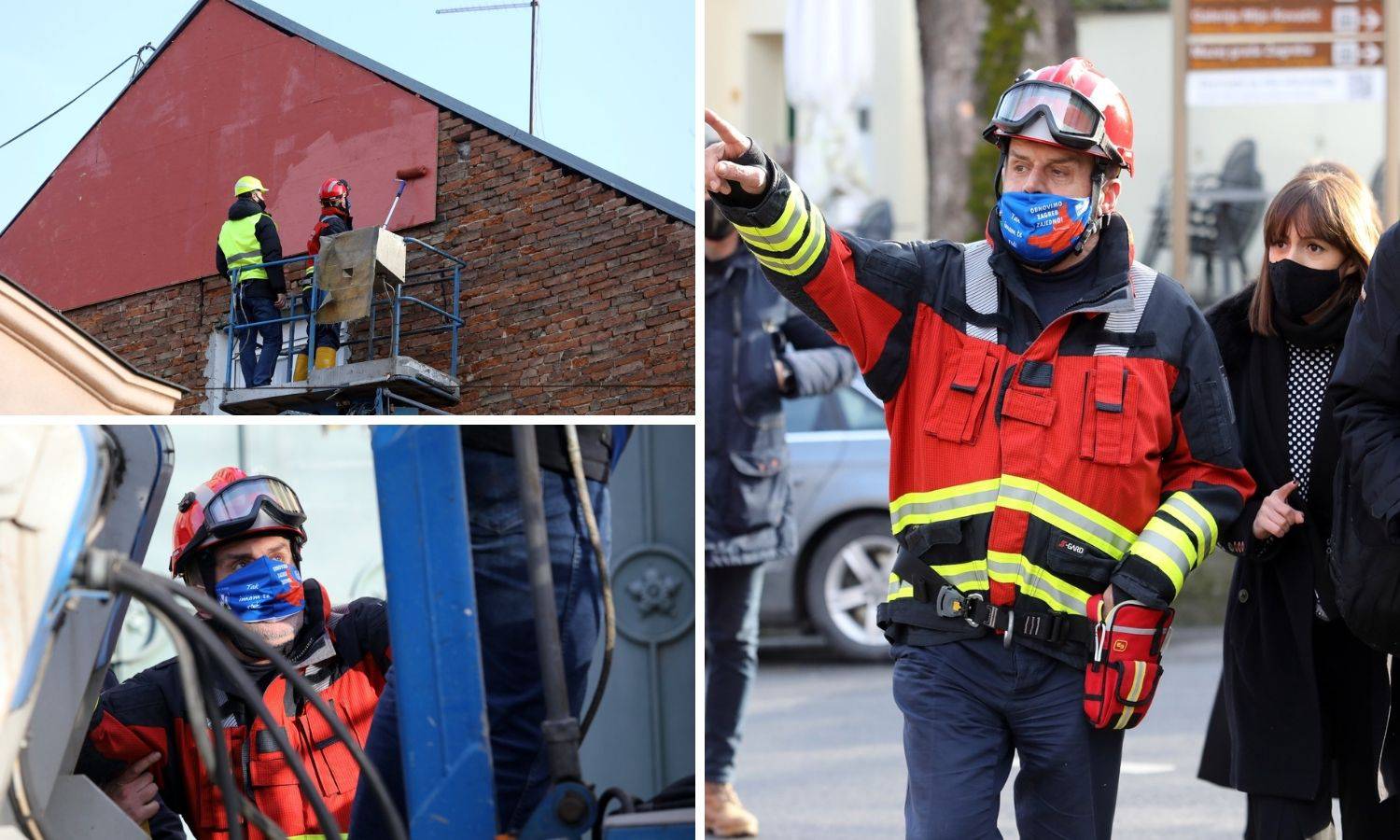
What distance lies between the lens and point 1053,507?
3521 mm

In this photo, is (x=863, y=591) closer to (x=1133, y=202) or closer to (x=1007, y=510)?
(x=1007, y=510)

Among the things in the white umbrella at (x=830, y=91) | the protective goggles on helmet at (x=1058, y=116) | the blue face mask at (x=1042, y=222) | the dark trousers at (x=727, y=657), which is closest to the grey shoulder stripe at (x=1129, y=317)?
the blue face mask at (x=1042, y=222)

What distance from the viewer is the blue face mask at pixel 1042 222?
359 cm

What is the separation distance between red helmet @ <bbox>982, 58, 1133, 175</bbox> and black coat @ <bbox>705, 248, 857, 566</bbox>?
6.69ft

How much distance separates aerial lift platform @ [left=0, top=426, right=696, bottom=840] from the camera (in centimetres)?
290

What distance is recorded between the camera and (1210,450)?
3633 mm

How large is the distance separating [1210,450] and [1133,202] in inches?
510

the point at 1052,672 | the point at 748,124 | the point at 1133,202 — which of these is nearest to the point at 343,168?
the point at 1052,672

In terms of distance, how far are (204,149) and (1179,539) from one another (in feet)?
6.90

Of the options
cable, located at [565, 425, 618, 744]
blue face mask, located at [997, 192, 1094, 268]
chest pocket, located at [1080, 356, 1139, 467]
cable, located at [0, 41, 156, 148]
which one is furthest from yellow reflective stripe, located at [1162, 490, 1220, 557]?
cable, located at [0, 41, 156, 148]

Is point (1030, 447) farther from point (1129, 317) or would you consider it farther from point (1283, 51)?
point (1283, 51)

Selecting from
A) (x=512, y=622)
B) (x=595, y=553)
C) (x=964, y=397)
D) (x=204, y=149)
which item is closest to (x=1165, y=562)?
(x=964, y=397)

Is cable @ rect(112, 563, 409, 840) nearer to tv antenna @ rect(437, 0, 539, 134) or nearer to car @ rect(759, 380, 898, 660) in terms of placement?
tv antenna @ rect(437, 0, 539, 134)

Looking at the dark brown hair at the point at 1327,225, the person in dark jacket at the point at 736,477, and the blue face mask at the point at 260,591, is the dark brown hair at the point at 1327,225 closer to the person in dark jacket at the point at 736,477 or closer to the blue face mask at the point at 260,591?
the person in dark jacket at the point at 736,477
